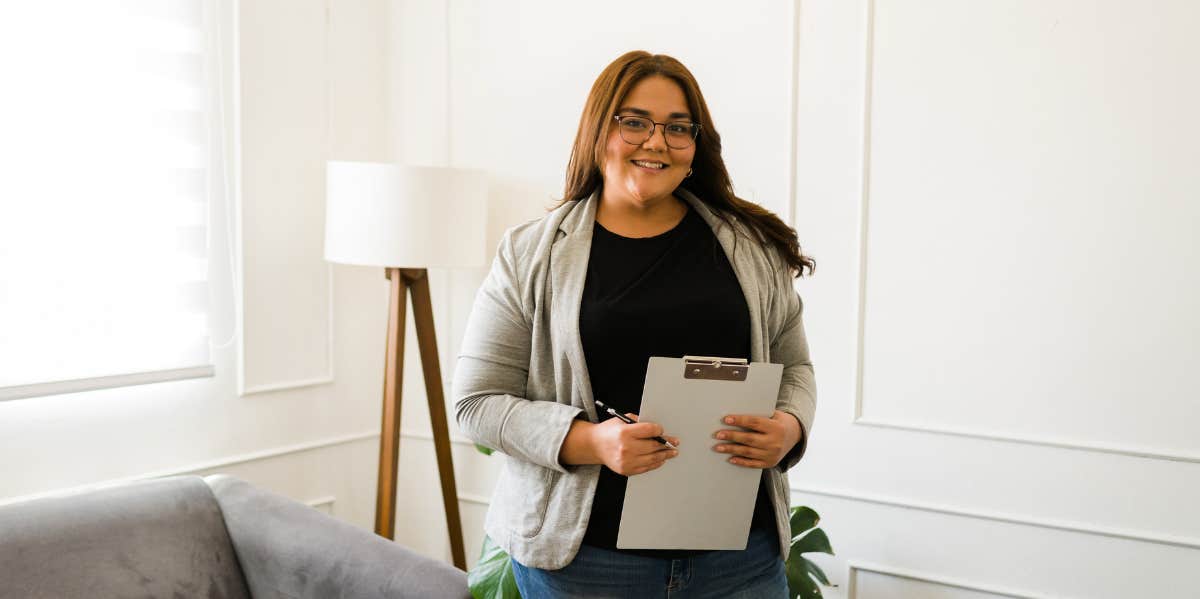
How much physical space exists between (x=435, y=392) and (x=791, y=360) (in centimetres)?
156

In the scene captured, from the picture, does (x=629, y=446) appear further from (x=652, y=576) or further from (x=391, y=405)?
(x=391, y=405)

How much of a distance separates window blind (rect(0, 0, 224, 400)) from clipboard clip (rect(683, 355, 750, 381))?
A: 1805mm

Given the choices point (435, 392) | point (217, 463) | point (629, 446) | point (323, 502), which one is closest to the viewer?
point (629, 446)

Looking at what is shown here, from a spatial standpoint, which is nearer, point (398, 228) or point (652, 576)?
point (652, 576)

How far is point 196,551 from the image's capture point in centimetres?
212

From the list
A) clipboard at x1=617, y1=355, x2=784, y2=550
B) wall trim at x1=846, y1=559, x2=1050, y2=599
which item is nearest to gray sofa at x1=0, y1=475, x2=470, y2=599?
clipboard at x1=617, y1=355, x2=784, y2=550

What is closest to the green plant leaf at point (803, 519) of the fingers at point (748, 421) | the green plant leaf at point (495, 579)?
the green plant leaf at point (495, 579)

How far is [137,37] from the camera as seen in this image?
2.58 metres

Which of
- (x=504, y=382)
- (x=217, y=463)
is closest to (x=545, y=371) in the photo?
(x=504, y=382)

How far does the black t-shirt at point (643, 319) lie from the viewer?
1.40m

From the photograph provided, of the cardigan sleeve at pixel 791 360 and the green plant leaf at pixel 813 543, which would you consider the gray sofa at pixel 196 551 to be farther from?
the green plant leaf at pixel 813 543

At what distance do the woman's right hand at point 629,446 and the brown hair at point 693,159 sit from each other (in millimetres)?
378

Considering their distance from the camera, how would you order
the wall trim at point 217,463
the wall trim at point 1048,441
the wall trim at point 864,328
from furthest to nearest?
1. the wall trim at point 217,463
2. the wall trim at point 864,328
3. the wall trim at point 1048,441

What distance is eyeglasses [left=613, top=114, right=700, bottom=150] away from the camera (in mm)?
1422
